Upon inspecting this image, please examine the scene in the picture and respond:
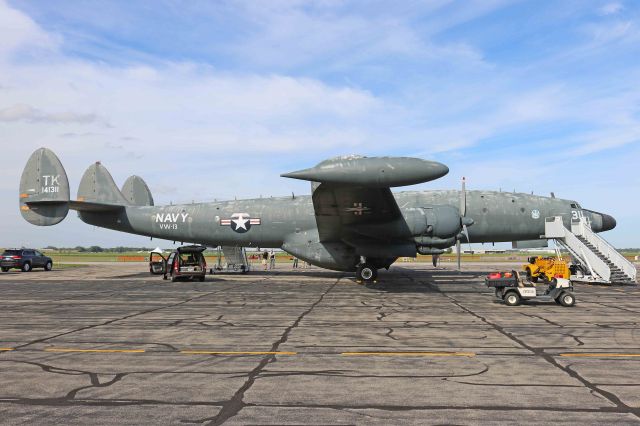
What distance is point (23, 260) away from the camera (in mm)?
40688

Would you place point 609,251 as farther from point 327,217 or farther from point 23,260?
point 23,260

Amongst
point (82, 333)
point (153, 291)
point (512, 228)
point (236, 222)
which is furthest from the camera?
point (236, 222)

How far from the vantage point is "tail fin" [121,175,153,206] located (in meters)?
33.5

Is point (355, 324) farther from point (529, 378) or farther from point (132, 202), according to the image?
point (132, 202)

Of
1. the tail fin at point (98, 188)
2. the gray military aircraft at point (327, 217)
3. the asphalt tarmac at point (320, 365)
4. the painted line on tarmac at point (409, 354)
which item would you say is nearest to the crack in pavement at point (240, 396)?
the asphalt tarmac at point (320, 365)

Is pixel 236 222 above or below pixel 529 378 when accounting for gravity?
above

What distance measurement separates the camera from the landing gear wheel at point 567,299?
15.1m

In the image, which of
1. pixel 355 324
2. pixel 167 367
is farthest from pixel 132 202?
pixel 167 367

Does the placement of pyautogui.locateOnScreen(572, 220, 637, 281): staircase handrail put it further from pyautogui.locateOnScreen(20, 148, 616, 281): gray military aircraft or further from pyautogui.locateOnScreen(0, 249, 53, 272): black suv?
pyautogui.locateOnScreen(0, 249, 53, 272): black suv

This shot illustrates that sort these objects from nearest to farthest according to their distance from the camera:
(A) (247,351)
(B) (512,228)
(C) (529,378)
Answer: (C) (529,378) → (A) (247,351) → (B) (512,228)

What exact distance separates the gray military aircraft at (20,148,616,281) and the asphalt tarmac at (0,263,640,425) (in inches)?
271

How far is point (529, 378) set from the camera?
6695 millimetres

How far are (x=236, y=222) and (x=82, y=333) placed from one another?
17136 millimetres

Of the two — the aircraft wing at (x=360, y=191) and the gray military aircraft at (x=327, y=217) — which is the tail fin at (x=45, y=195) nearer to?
the gray military aircraft at (x=327, y=217)
